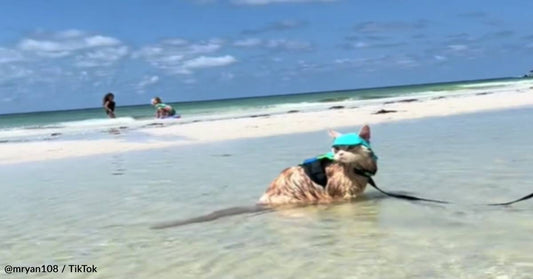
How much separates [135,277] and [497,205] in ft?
10.6

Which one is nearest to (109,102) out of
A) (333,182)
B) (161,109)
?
(161,109)

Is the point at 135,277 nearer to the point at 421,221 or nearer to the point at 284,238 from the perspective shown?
the point at 284,238

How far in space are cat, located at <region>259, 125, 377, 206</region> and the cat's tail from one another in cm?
21

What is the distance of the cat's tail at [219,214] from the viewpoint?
5.90 metres

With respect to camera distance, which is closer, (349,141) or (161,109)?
(349,141)

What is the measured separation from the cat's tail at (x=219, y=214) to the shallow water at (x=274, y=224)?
0.17 meters

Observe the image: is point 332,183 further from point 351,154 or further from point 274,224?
point 274,224

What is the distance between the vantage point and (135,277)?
4.23m

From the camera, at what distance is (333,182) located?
6.50 metres

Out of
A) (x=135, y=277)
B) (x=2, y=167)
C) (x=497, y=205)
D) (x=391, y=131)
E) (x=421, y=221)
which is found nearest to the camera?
(x=135, y=277)

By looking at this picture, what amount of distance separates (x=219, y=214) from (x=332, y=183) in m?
1.14

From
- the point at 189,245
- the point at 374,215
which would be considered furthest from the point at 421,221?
the point at 189,245

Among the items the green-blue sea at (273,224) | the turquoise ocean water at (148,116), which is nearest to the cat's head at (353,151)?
the green-blue sea at (273,224)

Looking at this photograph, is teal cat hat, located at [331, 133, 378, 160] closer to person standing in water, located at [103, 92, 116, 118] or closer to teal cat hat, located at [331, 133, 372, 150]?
teal cat hat, located at [331, 133, 372, 150]
